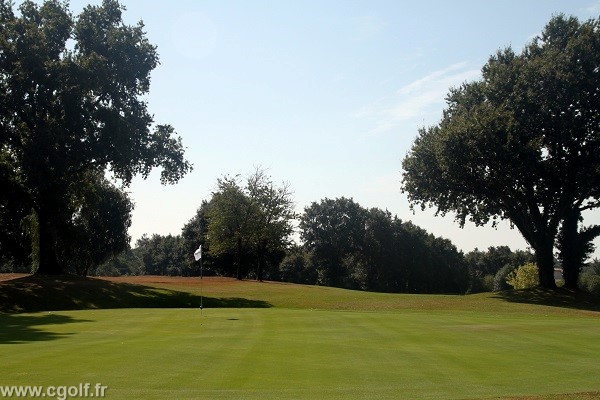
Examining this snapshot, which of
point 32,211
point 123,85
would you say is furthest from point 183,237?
point 123,85

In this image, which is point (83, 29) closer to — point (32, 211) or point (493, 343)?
point (32, 211)

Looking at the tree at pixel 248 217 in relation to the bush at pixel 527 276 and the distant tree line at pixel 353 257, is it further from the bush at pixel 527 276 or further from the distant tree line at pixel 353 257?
the bush at pixel 527 276

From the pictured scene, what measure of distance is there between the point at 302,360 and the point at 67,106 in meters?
39.7

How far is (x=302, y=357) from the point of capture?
16781 millimetres

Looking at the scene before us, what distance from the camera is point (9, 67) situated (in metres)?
50.2

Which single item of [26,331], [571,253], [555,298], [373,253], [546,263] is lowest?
[26,331]

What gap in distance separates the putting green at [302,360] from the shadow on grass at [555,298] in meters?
25.1

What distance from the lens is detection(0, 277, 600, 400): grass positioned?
505 inches

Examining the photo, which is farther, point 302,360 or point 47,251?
point 47,251

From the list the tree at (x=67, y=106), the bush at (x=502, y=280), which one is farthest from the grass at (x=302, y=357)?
the bush at (x=502, y=280)

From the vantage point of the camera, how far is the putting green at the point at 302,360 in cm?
1281

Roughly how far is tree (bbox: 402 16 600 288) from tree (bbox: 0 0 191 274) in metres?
21.8

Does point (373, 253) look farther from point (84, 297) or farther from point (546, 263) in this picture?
point (84, 297)

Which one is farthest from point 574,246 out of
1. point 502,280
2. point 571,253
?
point 502,280
